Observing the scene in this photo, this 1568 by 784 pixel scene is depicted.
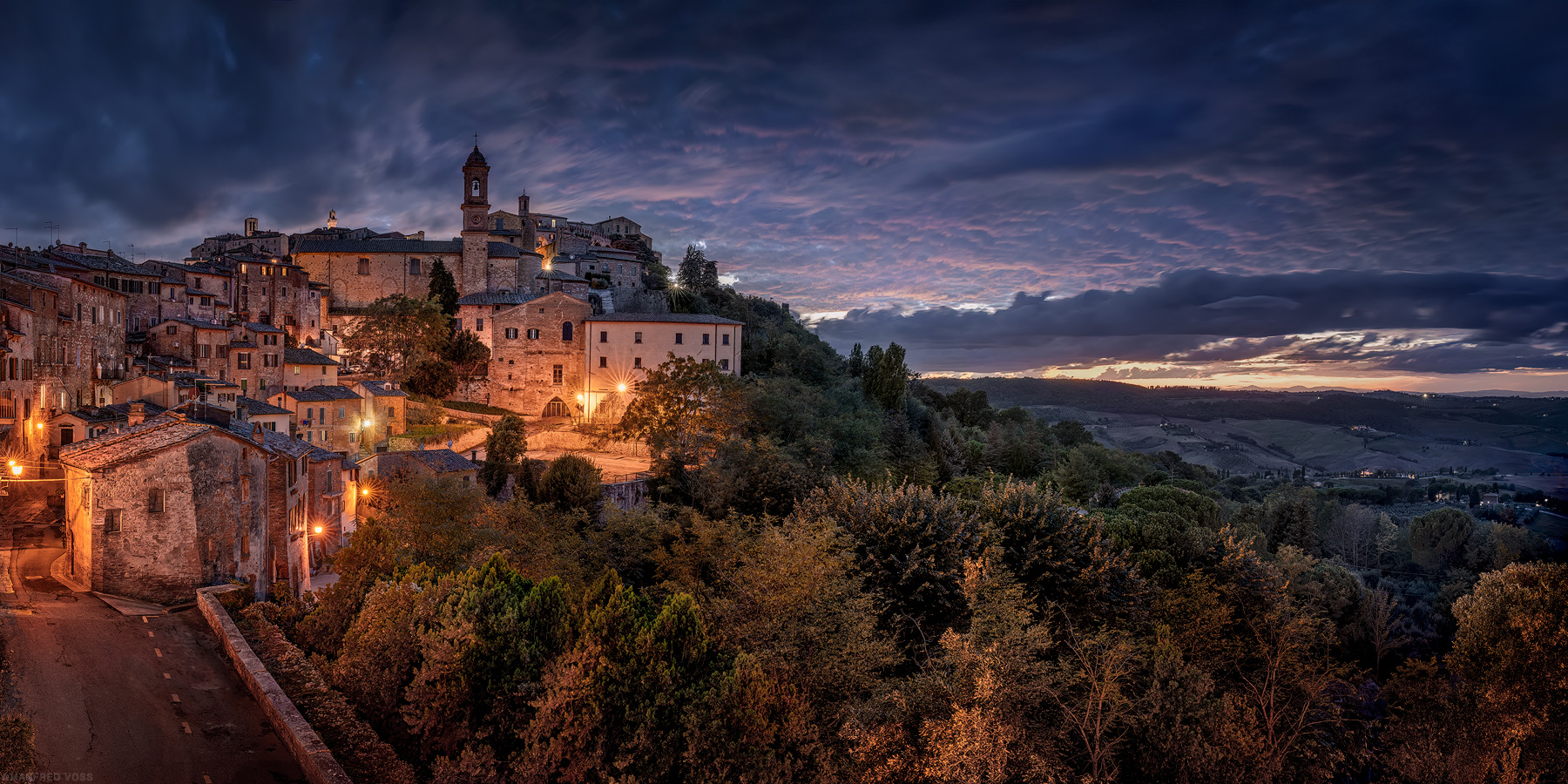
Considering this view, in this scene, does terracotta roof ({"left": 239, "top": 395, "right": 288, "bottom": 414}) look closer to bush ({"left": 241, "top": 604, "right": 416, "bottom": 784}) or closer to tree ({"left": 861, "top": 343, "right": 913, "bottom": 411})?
bush ({"left": 241, "top": 604, "right": 416, "bottom": 784})

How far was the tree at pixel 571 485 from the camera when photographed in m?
34.4

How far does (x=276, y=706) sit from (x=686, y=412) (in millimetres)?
27210

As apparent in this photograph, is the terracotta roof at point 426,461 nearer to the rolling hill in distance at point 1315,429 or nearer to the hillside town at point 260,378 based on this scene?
the hillside town at point 260,378

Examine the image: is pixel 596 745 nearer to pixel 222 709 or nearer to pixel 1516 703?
pixel 222 709

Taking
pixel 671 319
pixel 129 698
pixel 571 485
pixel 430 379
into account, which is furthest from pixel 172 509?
pixel 430 379

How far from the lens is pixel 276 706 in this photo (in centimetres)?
1580

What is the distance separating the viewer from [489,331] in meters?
59.5

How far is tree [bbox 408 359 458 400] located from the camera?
56.5 m

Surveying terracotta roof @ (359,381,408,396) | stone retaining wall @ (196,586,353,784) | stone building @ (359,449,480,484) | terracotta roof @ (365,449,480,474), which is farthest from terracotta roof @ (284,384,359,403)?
stone retaining wall @ (196,586,353,784)

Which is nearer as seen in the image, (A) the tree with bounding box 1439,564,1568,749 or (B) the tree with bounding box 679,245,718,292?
(A) the tree with bounding box 1439,564,1568,749

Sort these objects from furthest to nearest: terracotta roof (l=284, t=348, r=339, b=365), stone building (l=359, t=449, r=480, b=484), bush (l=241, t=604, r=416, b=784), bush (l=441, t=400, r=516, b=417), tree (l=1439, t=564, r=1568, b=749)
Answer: bush (l=441, t=400, r=516, b=417)
terracotta roof (l=284, t=348, r=339, b=365)
stone building (l=359, t=449, r=480, b=484)
tree (l=1439, t=564, r=1568, b=749)
bush (l=241, t=604, r=416, b=784)

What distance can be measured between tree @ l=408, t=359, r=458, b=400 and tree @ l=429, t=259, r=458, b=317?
6.66 meters

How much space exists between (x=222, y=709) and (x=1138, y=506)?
44.8m

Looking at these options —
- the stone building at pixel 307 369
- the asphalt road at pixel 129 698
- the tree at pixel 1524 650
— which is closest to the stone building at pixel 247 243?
the stone building at pixel 307 369
